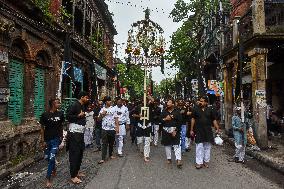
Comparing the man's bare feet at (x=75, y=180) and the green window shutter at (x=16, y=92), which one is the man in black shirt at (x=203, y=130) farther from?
the green window shutter at (x=16, y=92)

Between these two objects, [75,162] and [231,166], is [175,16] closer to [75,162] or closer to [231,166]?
[231,166]

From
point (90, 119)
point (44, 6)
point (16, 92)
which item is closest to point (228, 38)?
point (90, 119)

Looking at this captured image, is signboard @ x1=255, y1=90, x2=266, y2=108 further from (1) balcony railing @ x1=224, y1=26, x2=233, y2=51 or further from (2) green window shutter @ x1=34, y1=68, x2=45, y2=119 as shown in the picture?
(2) green window shutter @ x1=34, y1=68, x2=45, y2=119

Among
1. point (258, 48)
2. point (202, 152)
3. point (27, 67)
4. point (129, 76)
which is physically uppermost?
point (129, 76)

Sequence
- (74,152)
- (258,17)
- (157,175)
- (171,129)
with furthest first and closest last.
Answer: (258,17) → (171,129) → (157,175) → (74,152)

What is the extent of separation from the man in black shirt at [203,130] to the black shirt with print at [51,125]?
3.93 metres

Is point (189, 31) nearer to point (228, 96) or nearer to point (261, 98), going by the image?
point (228, 96)

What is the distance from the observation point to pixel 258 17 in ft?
45.3

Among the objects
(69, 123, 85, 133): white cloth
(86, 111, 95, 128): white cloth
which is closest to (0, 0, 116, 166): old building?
(86, 111, 95, 128): white cloth

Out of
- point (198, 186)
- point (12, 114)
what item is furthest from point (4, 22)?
point (198, 186)

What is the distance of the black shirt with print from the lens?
7.97 metres

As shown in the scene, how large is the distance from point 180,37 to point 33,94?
885 inches

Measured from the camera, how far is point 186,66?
36.3 m

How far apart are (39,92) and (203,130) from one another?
7759mm
